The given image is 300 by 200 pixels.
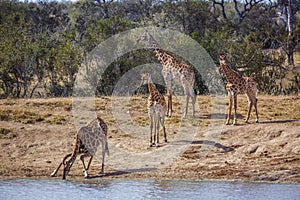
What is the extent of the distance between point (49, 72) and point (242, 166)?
12.3 metres

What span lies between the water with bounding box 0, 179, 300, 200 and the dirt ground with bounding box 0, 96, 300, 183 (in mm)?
435

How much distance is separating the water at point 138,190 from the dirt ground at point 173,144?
44 centimetres

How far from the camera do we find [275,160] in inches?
531

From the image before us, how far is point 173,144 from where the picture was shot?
591 inches

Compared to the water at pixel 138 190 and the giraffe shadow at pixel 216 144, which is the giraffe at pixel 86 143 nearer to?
the water at pixel 138 190

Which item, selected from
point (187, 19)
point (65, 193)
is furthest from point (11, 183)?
point (187, 19)

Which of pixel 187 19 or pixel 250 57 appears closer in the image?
pixel 250 57

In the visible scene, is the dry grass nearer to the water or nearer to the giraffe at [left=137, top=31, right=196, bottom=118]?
the giraffe at [left=137, top=31, right=196, bottom=118]

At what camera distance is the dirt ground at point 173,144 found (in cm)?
1338

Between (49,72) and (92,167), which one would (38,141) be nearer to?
(92,167)

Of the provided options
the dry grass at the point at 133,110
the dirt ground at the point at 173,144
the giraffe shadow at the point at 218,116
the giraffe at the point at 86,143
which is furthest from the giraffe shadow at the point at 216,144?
the giraffe at the point at 86,143

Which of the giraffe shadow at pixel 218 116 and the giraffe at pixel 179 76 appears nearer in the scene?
the giraffe at pixel 179 76

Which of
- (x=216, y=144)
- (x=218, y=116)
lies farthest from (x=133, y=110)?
(x=216, y=144)

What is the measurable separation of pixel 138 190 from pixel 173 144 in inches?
113
